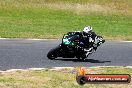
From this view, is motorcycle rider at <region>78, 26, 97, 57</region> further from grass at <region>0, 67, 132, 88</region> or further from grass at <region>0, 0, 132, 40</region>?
grass at <region>0, 0, 132, 40</region>

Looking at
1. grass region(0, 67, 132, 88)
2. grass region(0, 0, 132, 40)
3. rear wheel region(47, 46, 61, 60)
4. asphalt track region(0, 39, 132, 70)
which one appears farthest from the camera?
grass region(0, 0, 132, 40)

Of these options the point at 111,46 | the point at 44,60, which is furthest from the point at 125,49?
the point at 44,60

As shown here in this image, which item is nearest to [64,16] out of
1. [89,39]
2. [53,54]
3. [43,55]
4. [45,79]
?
[43,55]

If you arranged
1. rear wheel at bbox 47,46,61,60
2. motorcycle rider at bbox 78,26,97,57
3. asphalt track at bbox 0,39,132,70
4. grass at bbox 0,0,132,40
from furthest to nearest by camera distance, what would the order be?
grass at bbox 0,0,132,40 → rear wheel at bbox 47,46,61,60 → motorcycle rider at bbox 78,26,97,57 → asphalt track at bbox 0,39,132,70

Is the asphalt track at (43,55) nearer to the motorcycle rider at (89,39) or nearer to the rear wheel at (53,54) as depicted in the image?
the rear wheel at (53,54)

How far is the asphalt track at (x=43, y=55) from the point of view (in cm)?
1786

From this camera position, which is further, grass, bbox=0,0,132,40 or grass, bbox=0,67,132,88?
grass, bbox=0,0,132,40

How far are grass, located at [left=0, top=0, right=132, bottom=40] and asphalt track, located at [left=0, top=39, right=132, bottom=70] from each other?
469 centimetres

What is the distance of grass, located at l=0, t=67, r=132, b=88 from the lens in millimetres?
13181

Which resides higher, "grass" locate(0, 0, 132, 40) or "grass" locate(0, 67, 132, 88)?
"grass" locate(0, 67, 132, 88)

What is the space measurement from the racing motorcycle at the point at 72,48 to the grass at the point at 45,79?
2405 millimetres

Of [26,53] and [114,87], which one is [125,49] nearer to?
[26,53]

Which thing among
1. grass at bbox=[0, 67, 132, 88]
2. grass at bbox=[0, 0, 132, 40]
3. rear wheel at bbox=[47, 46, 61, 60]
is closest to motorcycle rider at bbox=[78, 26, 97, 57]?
rear wheel at bbox=[47, 46, 61, 60]

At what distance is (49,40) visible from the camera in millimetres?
26672
